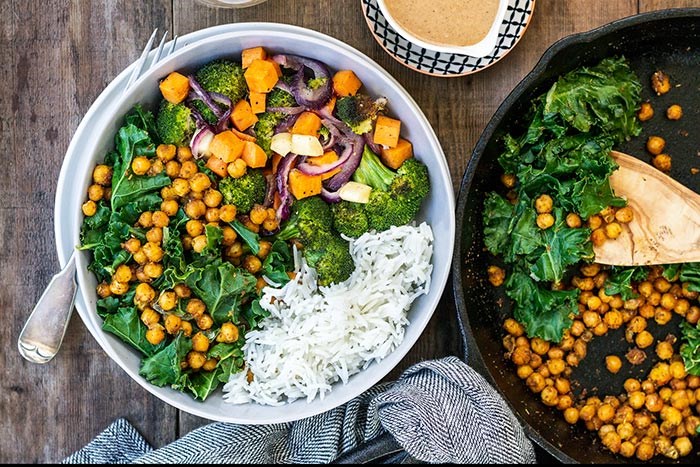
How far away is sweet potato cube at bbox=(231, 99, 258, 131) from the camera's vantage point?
2.86 metres

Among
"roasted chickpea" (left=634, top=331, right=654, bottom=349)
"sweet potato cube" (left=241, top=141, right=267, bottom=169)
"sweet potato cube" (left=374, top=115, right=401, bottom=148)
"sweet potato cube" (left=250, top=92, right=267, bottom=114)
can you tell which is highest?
"sweet potato cube" (left=250, top=92, right=267, bottom=114)

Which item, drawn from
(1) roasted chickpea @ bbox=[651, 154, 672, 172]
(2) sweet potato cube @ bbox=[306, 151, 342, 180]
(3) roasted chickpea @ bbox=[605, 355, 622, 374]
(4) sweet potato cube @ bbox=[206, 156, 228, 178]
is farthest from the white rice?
(1) roasted chickpea @ bbox=[651, 154, 672, 172]

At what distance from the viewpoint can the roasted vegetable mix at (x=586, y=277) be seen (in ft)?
9.75

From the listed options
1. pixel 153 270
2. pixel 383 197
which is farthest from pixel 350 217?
pixel 153 270

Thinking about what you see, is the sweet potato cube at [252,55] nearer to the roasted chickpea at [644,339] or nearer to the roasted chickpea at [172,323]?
the roasted chickpea at [172,323]

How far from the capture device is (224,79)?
9.30 feet

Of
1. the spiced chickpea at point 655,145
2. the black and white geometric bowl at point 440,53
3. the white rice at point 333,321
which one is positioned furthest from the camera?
the spiced chickpea at point 655,145

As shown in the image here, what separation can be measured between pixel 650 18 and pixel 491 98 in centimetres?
62

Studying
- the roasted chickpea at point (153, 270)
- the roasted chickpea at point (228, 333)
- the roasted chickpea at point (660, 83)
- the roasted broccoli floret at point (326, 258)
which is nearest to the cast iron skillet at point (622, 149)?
the roasted chickpea at point (660, 83)

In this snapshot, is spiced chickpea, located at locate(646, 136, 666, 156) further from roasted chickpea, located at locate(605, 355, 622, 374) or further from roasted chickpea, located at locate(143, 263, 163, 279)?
roasted chickpea, located at locate(143, 263, 163, 279)

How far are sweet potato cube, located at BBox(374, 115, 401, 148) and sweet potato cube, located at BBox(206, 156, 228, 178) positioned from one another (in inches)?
21.3

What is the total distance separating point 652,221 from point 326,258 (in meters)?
1.21

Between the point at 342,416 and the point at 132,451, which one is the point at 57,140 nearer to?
the point at 132,451

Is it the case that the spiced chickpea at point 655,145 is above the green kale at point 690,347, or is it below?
above
